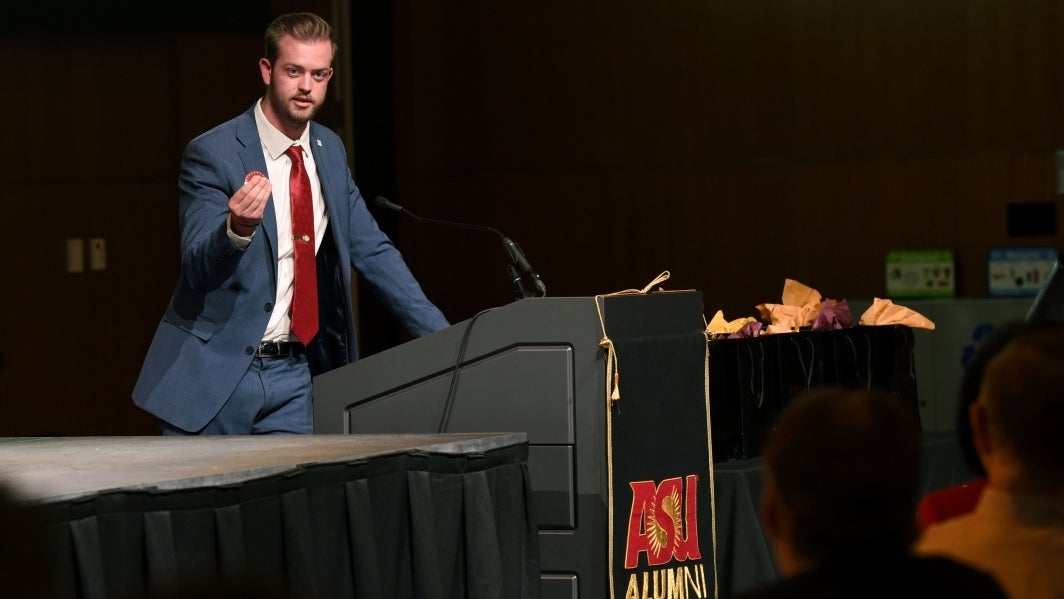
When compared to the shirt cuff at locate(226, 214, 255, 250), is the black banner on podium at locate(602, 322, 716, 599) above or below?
below

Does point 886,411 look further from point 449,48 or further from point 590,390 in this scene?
point 449,48

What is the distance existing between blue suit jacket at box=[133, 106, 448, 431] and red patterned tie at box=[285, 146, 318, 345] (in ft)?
0.15

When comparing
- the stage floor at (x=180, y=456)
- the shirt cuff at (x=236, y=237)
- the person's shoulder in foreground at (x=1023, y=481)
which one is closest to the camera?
the person's shoulder in foreground at (x=1023, y=481)

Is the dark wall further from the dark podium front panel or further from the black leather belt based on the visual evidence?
the dark podium front panel

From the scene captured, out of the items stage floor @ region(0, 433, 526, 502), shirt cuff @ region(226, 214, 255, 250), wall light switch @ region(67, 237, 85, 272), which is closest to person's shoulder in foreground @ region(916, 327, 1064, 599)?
stage floor @ region(0, 433, 526, 502)

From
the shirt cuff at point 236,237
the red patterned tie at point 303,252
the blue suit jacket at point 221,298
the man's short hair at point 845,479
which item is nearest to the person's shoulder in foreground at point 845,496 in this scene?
the man's short hair at point 845,479

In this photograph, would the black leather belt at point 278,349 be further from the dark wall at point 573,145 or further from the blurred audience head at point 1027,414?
the dark wall at point 573,145

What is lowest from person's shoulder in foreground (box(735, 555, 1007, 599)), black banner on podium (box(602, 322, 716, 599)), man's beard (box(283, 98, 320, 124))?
black banner on podium (box(602, 322, 716, 599))

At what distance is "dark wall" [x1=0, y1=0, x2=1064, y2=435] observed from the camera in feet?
23.2

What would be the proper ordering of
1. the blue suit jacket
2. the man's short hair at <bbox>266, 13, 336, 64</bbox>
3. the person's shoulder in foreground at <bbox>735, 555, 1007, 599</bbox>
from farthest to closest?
the man's short hair at <bbox>266, 13, 336, 64</bbox> → the blue suit jacket → the person's shoulder in foreground at <bbox>735, 555, 1007, 599</bbox>

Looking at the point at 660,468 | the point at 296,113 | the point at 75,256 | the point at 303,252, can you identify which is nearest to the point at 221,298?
the point at 303,252

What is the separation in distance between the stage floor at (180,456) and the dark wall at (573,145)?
402cm

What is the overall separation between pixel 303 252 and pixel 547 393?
684 millimetres

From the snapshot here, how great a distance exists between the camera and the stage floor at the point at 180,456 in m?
2.41
